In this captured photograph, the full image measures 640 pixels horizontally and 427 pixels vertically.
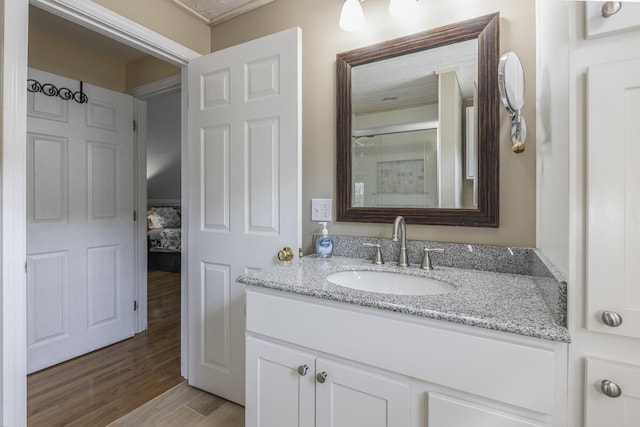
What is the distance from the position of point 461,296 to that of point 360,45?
1252mm

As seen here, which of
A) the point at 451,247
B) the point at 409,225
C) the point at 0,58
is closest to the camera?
the point at 0,58

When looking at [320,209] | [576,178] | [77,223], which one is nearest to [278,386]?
[320,209]

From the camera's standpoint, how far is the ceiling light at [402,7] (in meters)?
1.35

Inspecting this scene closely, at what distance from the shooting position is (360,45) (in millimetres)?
1527

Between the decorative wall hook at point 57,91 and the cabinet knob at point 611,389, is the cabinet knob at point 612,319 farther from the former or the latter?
the decorative wall hook at point 57,91

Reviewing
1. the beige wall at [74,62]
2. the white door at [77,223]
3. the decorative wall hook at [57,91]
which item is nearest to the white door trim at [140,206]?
the white door at [77,223]

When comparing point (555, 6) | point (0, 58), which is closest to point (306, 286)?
point (555, 6)

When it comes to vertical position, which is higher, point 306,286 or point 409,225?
point 409,225

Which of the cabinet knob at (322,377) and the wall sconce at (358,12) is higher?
the wall sconce at (358,12)

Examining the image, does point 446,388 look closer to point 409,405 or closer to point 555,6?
point 409,405

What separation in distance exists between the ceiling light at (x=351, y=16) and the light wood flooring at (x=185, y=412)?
2000 millimetres

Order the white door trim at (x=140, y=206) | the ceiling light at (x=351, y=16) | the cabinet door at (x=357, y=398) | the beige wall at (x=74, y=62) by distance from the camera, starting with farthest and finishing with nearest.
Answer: the white door trim at (x=140, y=206)
the beige wall at (x=74, y=62)
the ceiling light at (x=351, y=16)
the cabinet door at (x=357, y=398)

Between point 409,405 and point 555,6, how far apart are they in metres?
1.18

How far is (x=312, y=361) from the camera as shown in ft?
3.33
